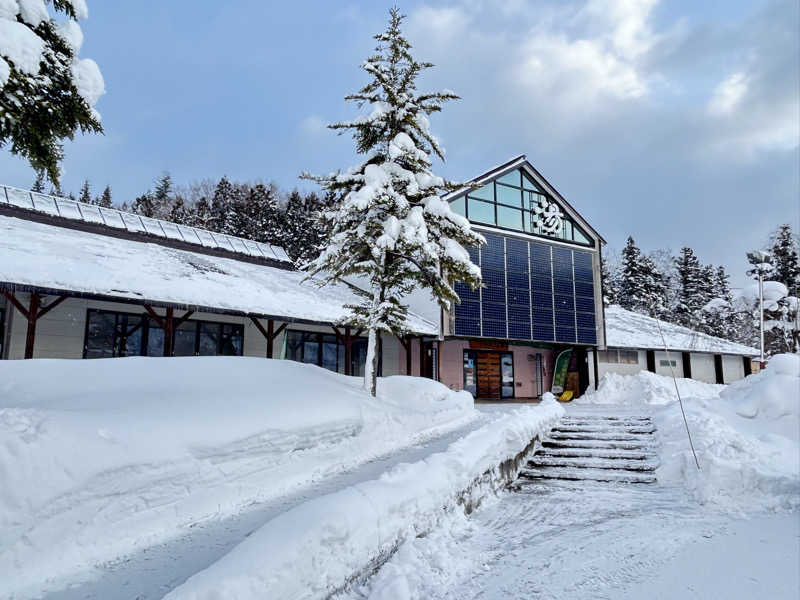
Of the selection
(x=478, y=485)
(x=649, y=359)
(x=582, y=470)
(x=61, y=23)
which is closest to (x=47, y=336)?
(x=61, y=23)

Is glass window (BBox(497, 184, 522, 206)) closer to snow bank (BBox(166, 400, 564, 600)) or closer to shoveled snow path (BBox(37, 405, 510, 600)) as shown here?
snow bank (BBox(166, 400, 564, 600))

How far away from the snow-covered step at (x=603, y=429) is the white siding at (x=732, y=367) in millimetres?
21286

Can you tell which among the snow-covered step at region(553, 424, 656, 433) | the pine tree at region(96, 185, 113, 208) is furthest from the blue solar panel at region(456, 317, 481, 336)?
the pine tree at region(96, 185, 113, 208)

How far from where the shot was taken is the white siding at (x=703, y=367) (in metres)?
27.3

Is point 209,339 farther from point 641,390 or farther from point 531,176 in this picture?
point 641,390

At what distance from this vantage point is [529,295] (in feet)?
72.2

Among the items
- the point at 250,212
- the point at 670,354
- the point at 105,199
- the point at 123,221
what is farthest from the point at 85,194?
Answer: the point at 670,354

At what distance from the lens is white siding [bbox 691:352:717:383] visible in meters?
27.3

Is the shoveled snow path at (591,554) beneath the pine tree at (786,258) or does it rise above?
beneath

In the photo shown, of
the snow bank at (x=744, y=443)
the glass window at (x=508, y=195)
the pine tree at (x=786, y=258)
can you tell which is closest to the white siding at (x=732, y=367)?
the glass window at (x=508, y=195)

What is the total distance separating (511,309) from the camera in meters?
21.5

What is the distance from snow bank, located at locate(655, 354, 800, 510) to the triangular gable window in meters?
11.7

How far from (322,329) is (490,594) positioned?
609 inches

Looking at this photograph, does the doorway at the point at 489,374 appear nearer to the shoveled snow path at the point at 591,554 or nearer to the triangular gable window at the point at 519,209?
the triangular gable window at the point at 519,209
